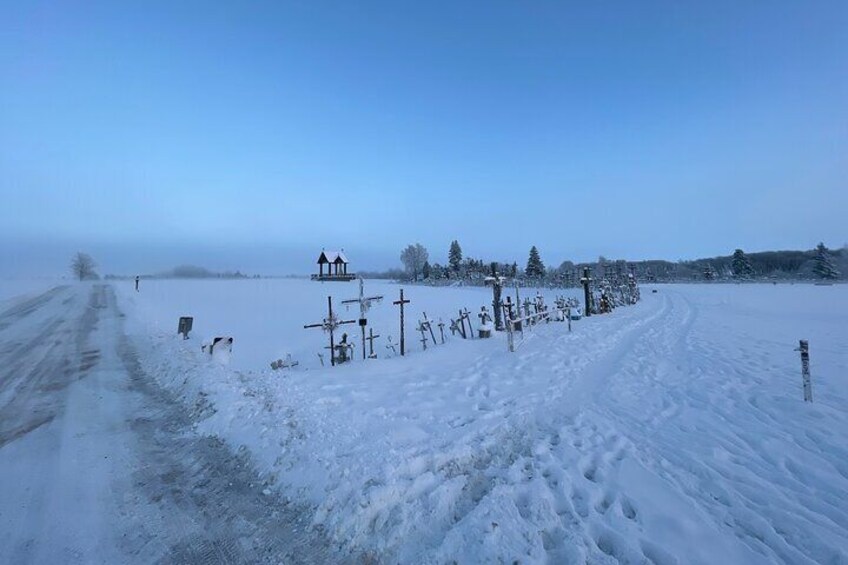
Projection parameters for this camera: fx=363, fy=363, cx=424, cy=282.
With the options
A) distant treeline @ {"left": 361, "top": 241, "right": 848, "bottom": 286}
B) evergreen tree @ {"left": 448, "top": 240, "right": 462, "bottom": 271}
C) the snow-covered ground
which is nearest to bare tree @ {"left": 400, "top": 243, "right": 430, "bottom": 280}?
distant treeline @ {"left": 361, "top": 241, "right": 848, "bottom": 286}

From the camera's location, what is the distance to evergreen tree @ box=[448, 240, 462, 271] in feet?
281

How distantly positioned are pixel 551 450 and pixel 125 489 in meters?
5.72

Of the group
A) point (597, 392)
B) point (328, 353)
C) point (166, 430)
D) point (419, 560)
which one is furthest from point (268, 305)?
point (419, 560)

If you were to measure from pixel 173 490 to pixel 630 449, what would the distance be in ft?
20.9

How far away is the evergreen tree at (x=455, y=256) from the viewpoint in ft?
281

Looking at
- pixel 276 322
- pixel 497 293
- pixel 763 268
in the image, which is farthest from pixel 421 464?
pixel 763 268

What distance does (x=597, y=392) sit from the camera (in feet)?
28.0

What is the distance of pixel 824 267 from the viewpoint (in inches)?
2571

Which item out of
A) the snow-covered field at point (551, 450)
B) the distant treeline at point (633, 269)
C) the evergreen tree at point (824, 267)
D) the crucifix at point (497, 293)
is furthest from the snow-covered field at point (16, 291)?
the evergreen tree at point (824, 267)

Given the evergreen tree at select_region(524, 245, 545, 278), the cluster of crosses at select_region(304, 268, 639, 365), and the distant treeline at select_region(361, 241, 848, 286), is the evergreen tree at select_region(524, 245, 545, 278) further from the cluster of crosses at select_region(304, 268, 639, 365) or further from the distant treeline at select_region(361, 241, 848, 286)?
the cluster of crosses at select_region(304, 268, 639, 365)

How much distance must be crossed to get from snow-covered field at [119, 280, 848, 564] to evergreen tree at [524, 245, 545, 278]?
65.5 meters

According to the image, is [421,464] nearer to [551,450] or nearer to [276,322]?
[551,450]

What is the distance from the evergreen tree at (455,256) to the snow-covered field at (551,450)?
242 feet

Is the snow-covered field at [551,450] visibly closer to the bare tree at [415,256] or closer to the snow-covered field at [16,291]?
the snow-covered field at [16,291]
